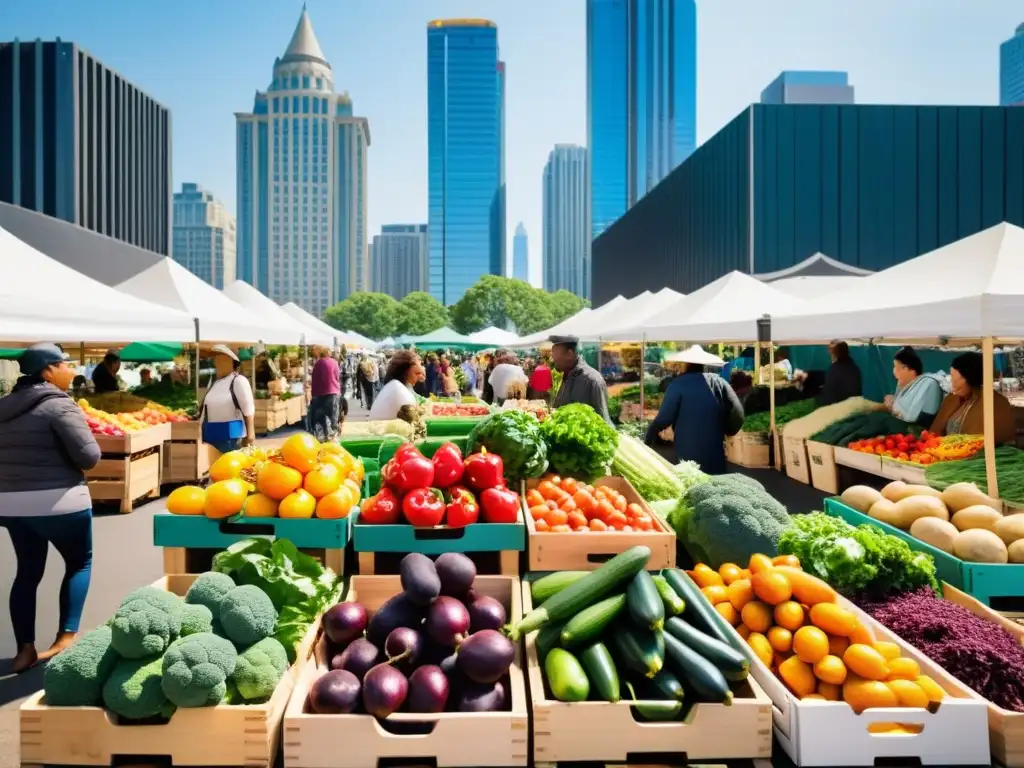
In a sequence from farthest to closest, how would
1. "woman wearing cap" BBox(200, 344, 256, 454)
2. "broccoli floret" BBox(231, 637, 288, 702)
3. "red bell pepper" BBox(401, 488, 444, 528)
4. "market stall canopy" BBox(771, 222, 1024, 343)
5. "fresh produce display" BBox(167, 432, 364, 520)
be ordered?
"woman wearing cap" BBox(200, 344, 256, 454), "market stall canopy" BBox(771, 222, 1024, 343), "fresh produce display" BBox(167, 432, 364, 520), "red bell pepper" BBox(401, 488, 444, 528), "broccoli floret" BBox(231, 637, 288, 702)

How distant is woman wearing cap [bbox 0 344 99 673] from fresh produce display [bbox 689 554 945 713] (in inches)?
139

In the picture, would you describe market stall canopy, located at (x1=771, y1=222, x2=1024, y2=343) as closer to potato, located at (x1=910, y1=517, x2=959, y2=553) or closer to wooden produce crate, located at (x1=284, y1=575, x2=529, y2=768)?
potato, located at (x1=910, y1=517, x2=959, y2=553)

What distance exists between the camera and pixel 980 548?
136 inches

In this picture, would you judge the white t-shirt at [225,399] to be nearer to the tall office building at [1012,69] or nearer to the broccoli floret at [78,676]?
the broccoli floret at [78,676]

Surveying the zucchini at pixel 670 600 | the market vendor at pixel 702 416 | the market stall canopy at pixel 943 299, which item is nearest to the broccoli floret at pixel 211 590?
the zucchini at pixel 670 600

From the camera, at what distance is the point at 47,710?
7.47 ft

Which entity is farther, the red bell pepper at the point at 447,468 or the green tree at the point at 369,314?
the green tree at the point at 369,314

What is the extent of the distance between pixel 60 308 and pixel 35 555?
290cm

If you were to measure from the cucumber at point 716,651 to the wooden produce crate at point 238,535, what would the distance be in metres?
1.59

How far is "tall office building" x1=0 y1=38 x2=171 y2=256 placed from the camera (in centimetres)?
5978

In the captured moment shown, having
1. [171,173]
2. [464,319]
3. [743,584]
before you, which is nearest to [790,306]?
[743,584]

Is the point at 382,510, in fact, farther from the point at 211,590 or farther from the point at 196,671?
the point at 196,671

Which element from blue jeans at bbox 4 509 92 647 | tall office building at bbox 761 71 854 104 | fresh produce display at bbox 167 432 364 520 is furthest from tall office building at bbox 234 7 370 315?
fresh produce display at bbox 167 432 364 520

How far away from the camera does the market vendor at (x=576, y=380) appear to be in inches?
264
